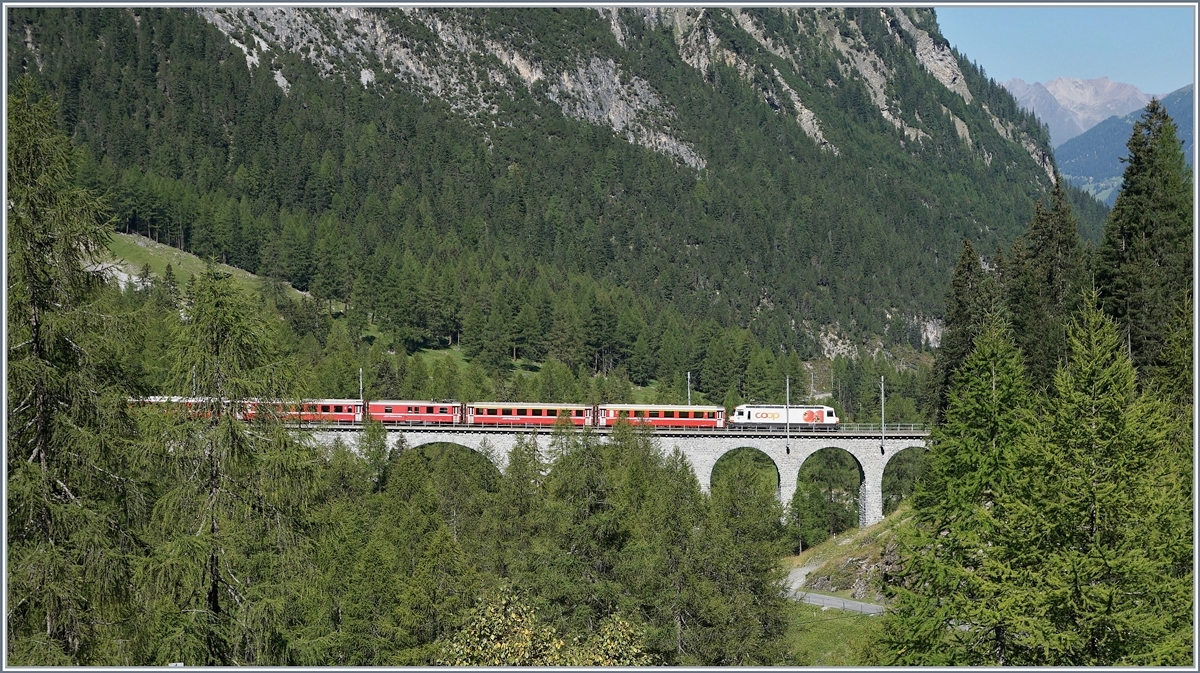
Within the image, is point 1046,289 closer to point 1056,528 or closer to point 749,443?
point 749,443

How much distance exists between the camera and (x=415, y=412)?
8162cm

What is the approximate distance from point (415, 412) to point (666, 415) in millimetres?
19320

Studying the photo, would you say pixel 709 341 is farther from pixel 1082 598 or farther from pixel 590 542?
pixel 1082 598

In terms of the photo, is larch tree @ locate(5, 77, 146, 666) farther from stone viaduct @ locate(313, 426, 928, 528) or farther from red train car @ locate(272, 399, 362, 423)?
stone viaduct @ locate(313, 426, 928, 528)

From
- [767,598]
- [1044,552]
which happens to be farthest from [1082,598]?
[767,598]

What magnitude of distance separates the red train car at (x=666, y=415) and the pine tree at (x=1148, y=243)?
114 feet

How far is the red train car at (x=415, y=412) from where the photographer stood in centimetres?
8106

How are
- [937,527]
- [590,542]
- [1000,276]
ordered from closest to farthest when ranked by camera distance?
[937,527]
[590,542]
[1000,276]

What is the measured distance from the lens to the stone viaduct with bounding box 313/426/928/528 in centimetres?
7956

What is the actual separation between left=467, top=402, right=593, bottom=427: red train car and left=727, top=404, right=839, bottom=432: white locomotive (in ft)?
42.3

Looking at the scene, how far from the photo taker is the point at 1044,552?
21.5 meters

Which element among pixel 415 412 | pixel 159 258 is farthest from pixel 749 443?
pixel 159 258

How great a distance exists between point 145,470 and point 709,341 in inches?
5534

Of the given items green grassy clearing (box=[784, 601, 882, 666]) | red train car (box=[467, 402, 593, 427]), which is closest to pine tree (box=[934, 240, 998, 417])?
green grassy clearing (box=[784, 601, 882, 666])
